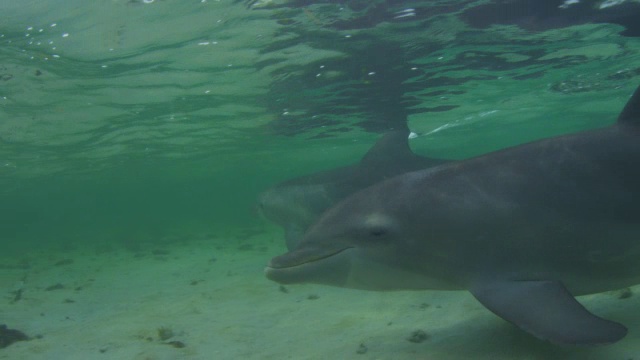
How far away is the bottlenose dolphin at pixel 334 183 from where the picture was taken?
1091 centimetres

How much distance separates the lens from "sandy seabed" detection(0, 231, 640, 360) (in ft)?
15.1

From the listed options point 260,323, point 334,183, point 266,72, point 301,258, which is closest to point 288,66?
point 266,72

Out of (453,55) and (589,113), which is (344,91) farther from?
(589,113)

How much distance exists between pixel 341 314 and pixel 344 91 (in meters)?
10.5

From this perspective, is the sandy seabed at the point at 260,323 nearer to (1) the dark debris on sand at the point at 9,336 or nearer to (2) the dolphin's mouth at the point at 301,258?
(1) the dark debris on sand at the point at 9,336

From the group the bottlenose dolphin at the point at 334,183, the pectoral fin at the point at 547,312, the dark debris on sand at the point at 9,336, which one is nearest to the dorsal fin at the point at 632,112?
the pectoral fin at the point at 547,312

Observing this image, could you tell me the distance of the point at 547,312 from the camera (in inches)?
136

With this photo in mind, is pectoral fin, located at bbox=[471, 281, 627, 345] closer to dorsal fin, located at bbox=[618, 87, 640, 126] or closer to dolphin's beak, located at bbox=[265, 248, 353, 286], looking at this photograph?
dolphin's beak, located at bbox=[265, 248, 353, 286]

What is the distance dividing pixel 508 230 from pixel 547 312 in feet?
2.77

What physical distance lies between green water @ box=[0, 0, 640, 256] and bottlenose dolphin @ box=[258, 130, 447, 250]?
109 inches

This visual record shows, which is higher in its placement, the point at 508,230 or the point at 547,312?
the point at 508,230

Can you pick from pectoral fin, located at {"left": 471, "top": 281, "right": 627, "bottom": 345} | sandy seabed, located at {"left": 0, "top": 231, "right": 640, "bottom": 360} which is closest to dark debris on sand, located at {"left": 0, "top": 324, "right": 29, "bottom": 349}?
sandy seabed, located at {"left": 0, "top": 231, "right": 640, "bottom": 360}

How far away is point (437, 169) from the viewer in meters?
4.86

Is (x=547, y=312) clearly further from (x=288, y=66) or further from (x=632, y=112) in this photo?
(x=288, y=66)
